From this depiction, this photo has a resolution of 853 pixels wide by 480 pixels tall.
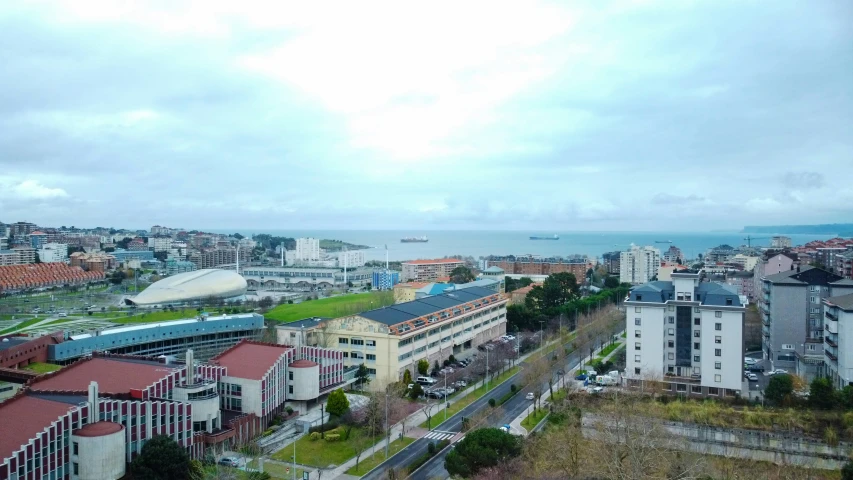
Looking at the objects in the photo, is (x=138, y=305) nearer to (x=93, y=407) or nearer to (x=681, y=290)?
(x=93, y=407)

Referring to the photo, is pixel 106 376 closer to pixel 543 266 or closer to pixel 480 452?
pixel 480 452

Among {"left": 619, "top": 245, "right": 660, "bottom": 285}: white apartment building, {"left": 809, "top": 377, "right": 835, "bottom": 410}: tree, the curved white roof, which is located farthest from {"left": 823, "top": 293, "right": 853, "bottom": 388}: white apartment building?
{"left": 619, "top": 245, "right": 660, "bottom": 285}: white apartment building

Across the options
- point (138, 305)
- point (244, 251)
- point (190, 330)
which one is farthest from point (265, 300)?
point (244, 251)

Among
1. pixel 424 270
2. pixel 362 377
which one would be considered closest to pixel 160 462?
pixel 362 377

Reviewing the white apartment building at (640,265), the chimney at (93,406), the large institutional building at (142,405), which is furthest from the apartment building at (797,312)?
the white apartment building at (640,265)

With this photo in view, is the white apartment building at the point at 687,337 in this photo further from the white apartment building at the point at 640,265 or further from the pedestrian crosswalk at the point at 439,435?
the white apartment building at the point at 640,265

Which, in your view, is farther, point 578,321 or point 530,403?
point 578,321

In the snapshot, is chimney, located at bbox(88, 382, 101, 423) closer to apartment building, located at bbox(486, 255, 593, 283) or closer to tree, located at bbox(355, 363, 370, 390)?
tree, located at bbox(355, 363, 370, 390)
